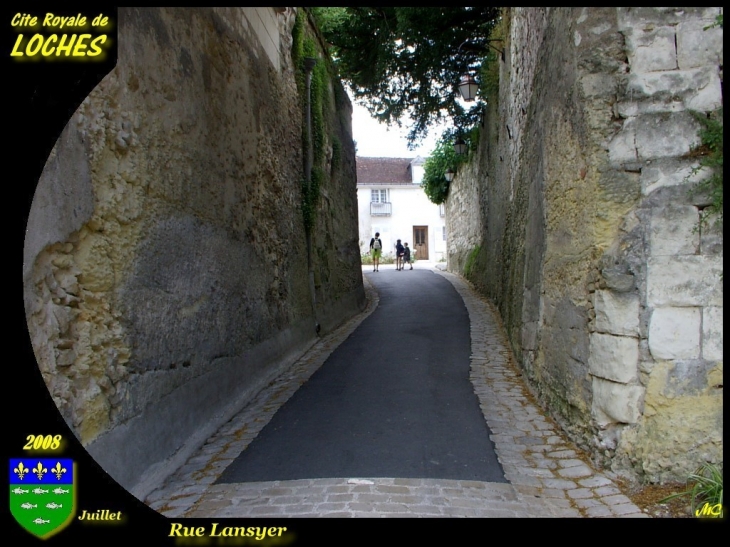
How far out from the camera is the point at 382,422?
4758mm

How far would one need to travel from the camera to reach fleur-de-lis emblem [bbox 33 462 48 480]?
8.75 ft

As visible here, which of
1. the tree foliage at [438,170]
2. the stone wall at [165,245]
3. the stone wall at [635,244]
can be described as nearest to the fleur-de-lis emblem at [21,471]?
the stone wall at [165,245]

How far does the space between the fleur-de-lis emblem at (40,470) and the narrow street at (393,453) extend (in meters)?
0.97

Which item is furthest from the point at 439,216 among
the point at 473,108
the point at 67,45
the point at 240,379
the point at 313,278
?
the point at 67,45

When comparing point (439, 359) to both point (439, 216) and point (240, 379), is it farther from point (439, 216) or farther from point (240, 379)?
point (439, 216)

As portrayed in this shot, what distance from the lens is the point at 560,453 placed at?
417 centimetres

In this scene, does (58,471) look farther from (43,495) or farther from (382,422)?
(382,422)

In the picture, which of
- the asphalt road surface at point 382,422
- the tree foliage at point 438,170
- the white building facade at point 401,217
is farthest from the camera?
the white building facade at point 401,217

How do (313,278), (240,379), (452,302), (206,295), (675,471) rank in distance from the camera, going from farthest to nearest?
(452,302)
(313,278)
(240,379)
(206,295)
(675,471)

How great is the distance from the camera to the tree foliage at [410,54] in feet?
36.0

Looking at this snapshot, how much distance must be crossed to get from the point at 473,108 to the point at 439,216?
23868 millimetres

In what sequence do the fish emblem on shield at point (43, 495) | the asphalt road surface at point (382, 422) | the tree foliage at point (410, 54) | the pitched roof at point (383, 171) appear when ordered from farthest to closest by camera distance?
1. the pitched roof at point (383, 171)
2. the tree foliage at point (410, 54)
3. the asphalt road surface at point (382, 422)
4. the fish emblem on shield at point (43, 495)

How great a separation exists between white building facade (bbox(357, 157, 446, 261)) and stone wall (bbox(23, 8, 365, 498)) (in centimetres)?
2950

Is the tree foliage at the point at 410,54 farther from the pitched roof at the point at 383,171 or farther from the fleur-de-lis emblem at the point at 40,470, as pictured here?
the pitched roof at the point at 383,171
